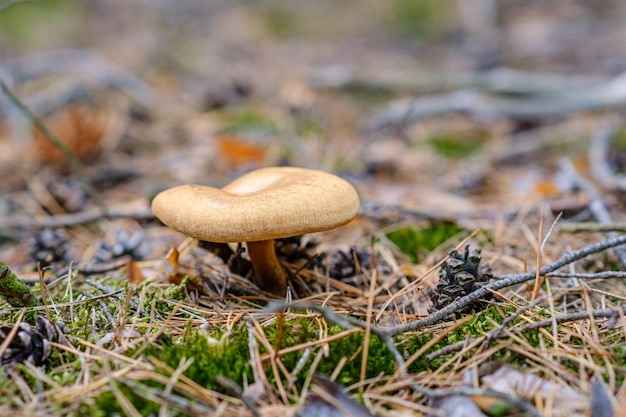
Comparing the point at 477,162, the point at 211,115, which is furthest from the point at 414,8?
the point at 477,162

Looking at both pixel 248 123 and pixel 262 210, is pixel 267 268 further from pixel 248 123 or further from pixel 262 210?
pixel 248 123

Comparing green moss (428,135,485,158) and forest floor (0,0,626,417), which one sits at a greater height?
forest floor (0,0,626,417)

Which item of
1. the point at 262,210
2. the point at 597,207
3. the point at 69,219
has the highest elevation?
the point at 262,210

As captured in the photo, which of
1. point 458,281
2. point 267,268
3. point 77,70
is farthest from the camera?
point 77,70

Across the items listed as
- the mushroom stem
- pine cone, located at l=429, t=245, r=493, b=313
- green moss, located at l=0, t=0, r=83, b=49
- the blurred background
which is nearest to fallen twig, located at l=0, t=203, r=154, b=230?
the blurred background

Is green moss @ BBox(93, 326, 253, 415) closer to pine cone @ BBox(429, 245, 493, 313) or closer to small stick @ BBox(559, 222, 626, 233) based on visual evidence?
pine cone @ BBox(429, 245, 493, 313)

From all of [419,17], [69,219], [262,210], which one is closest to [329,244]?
[262,210]

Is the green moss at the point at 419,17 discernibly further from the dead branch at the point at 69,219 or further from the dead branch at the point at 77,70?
the dead branch at the point at 69,219

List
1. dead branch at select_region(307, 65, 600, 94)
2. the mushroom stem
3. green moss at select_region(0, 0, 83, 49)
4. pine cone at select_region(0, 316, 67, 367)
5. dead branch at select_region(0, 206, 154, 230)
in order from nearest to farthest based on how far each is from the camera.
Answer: pine cone at select_region(0, 316, 67, 367) → the mushroom stem → dead branch at select_region(0, 206, 154, 230) → dead branch at select_region(307, 65, 600, 94) → green moss at select_region(0, 0, 83, 49)
